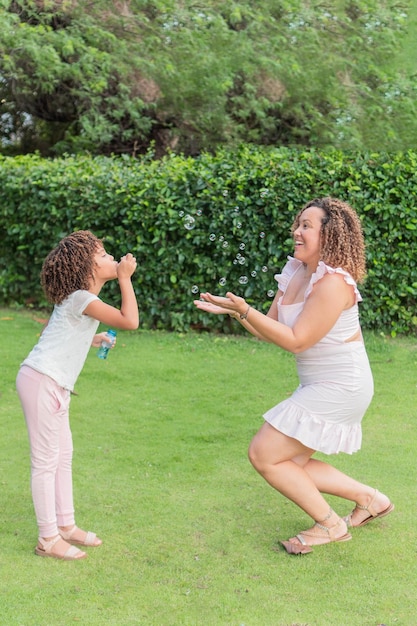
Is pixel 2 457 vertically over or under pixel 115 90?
under

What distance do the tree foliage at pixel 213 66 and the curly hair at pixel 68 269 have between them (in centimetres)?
816

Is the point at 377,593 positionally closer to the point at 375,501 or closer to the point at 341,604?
the point at 341,604

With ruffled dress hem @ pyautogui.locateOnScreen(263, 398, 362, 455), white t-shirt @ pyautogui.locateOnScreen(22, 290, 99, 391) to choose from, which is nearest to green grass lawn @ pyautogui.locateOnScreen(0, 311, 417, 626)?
ruffled dress hem @ pyautogui.locateOnScreen(263, 398, 362, 455)

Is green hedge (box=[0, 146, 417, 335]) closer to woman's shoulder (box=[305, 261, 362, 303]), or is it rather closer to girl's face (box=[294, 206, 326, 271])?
girl's face (box=[294, 206, 326, 271])

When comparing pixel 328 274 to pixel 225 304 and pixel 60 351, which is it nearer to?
pixel 225 304

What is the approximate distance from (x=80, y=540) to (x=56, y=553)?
172mm

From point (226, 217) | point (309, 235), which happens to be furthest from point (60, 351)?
point (226, 217)

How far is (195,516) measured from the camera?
4.46m

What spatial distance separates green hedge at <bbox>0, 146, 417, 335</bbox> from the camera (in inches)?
314

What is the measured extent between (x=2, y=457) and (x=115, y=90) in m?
8.29

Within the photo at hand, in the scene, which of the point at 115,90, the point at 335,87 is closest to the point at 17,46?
the point at 115,90

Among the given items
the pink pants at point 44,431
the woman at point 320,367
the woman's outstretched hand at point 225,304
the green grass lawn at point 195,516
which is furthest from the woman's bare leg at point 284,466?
the pink pants at point 44,431

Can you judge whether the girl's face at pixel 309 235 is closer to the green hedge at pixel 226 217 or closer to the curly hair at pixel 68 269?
the curly hair at pixel 68 269

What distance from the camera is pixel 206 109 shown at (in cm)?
1223
